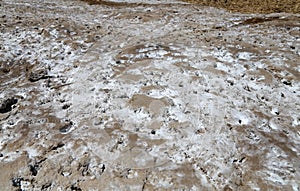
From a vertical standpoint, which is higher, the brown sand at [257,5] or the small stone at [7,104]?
the brown sand at [257,5]

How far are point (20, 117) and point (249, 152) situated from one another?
4.79 metres

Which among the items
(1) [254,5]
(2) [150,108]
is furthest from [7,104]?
(1) [254,5]

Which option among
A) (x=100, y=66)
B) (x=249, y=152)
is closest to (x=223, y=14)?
(x=100, y=66)

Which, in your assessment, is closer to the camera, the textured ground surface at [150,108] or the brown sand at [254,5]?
the textured ground surface at [150,108]

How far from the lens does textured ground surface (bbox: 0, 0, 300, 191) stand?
509 centimetres

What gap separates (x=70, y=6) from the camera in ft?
51.8

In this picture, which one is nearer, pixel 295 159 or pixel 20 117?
pixel 295 159

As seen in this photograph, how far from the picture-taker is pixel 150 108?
6492mm

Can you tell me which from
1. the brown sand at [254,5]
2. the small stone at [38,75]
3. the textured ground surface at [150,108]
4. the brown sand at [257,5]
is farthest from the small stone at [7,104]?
the brown sand at [257,5]

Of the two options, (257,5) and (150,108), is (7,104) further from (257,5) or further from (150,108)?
(257,5)

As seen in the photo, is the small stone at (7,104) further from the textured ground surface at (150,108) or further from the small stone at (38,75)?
the small stone at (38,75)

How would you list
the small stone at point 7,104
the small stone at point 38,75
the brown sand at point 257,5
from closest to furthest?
1. the small stone at point 7,104
2. the small stone at point 38,75
3. the brown sand at point 257,5

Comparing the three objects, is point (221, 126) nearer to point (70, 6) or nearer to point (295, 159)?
point (295, 159)

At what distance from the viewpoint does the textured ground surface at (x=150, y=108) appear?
16.7ft
